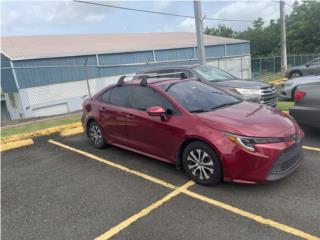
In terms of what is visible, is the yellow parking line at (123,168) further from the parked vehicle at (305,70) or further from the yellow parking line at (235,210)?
the parked vehicle at (305,70)

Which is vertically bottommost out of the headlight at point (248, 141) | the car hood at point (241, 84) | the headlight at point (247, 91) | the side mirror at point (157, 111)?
the headlight at point (248, 141)

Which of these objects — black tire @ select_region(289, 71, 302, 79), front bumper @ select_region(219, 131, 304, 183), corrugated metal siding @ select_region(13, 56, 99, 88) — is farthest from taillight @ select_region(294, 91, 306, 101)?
corrugated metal siding @ select_region(13, 56, 99, 88)

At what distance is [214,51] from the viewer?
32.1 metres

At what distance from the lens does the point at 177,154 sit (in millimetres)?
4422

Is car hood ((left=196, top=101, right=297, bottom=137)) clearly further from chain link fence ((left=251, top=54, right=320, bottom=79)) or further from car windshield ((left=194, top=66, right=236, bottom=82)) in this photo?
chain link fence ((left=251, top=54, right=320, bottom=79))

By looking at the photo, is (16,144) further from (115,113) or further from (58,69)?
(58,69)

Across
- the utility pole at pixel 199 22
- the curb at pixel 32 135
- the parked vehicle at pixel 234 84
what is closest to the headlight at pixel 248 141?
the parked vehicle at pixel 234 84

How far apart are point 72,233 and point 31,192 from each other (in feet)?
4.90

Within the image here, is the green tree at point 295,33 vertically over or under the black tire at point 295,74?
over

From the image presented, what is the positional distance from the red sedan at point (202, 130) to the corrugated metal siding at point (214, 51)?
88.5ft

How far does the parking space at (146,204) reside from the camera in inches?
126

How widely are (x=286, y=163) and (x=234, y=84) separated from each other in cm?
429

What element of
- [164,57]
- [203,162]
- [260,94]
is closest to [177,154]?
[203,162]

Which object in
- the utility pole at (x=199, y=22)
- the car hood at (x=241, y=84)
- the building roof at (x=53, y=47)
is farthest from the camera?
the building roof at (x=53, y=47)
